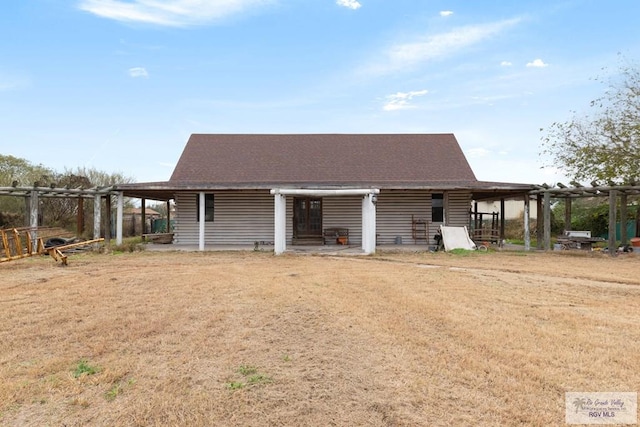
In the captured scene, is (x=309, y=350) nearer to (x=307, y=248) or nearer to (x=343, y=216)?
(x=307, y=248)

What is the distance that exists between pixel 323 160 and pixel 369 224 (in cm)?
553

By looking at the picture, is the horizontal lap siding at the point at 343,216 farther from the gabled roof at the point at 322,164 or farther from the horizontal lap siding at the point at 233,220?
the horizontal lap siding at the point at 233,220

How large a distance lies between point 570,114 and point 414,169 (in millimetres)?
9720

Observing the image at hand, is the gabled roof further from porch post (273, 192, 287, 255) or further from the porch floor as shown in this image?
the porch floor

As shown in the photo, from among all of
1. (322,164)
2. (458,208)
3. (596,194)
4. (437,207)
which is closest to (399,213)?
(437,207)

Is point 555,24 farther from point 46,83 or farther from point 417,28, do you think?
point 46,83

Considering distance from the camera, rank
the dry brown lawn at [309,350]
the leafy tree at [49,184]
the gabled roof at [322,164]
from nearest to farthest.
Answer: the dry brown lawn at [309,350]
the gabled roof at [322,164]
the leafy tree at [49,184]

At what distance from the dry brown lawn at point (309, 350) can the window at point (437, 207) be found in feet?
29.3

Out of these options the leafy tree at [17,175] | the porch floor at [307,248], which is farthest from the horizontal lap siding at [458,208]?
the leafy tree at [17,175]

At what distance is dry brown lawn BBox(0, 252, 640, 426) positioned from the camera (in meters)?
2.80

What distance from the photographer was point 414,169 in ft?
57.4

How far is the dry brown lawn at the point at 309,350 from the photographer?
110 inches

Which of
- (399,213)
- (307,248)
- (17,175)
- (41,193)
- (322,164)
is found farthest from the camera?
(17,175)

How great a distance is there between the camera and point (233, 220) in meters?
16.7
